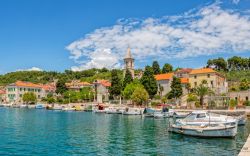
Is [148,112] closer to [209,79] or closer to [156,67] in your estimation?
[209,79]

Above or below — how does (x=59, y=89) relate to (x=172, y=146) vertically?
above

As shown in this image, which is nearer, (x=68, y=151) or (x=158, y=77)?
(x=68, y=151)

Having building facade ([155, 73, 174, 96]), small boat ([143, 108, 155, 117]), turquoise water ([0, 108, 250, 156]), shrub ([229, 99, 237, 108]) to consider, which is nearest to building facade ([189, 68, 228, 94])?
building facade ([155, 73, 174, 96])

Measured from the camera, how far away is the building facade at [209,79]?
92.3 metres

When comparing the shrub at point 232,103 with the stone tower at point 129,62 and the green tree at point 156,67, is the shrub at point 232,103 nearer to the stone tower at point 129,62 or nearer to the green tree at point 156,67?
the stone tower at point 129,62

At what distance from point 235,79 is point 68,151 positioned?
93.8 metres

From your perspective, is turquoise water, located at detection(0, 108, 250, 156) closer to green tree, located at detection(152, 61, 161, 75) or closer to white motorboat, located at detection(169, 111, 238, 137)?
white motorboat, located at detection(169, 111, 238, 137)

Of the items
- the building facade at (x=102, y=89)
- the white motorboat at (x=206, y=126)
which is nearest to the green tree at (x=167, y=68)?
the building facade at (x=102, y=89)

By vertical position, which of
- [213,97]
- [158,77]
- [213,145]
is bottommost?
[213,145]

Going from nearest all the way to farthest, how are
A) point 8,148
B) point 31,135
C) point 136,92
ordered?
point 8,148, point 31,135, point 136,92

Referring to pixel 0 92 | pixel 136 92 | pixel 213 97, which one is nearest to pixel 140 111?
pixel 136 92

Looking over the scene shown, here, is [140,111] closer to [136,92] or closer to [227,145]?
[136,92]

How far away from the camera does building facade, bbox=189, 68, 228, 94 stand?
92275mm

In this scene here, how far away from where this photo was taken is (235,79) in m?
109
